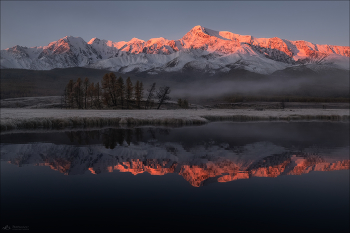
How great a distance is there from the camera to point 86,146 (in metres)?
25.8

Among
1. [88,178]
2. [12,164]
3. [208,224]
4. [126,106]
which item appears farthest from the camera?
[126,106]

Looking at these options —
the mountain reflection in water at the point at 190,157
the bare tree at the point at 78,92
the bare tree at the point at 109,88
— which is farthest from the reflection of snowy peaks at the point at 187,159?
the bare tree at the point at 78,92

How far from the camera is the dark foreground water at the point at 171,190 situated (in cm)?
1042

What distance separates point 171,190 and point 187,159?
23.9 ft

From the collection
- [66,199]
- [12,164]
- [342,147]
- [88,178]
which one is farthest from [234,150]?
[12,164]

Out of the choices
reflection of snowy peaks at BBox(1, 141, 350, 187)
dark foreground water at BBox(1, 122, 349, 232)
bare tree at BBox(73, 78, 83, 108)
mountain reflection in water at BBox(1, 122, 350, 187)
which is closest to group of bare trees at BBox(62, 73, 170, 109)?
bare tree at BBox(73, 78, 83, 108)

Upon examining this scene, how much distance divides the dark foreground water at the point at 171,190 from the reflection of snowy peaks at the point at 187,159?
76mm

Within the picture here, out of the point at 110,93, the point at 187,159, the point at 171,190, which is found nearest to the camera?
the point at 171,190

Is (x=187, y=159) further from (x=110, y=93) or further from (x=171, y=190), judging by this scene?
(x=110, y=93)

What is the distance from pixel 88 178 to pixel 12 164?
6989mm

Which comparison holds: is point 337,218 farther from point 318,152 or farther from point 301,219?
point 318,152

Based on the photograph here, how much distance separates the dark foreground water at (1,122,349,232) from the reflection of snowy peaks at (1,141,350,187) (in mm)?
76

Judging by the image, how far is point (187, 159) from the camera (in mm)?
20922

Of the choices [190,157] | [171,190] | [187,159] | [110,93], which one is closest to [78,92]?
[110,93]
